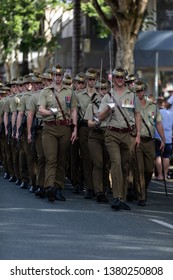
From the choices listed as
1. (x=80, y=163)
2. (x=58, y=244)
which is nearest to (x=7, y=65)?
(x=80, y=163)

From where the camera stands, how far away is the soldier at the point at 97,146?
18.1 meters

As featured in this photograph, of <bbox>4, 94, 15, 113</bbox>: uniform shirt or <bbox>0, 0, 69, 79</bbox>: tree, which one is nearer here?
<bbox>4, 94, 15, 113</bbox>: uniform shirt

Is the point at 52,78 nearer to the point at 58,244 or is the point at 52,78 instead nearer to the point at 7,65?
the point at 58,244

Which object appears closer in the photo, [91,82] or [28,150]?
[91,82]

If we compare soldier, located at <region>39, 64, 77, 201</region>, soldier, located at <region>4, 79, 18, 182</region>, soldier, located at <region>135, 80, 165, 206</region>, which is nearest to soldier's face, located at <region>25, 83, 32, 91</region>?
soldier, located at <region>4, 79, 18, 182</region>

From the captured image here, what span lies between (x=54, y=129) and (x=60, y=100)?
480 mm

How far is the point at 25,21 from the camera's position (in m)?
43.6

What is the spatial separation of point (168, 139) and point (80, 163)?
4.54 meters

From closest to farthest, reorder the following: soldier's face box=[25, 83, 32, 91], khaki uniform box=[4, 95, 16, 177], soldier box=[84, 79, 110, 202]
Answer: soldier box=[84, 79, 110, 202], soldier's face box=[25, 83, 32, 91], khaki uniform box=[4, 95, 16, 177]

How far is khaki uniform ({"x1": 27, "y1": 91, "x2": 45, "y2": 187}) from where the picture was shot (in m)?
18.4

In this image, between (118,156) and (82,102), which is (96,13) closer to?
(82,102)

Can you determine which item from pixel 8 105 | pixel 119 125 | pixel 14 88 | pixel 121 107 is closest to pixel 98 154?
pixel 119 125

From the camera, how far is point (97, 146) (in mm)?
18375

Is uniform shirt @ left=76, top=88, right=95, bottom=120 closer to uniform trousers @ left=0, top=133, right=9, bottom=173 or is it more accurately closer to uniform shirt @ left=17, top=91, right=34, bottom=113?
uniform shirt @ left=17, top=91, right=34, bottom=113
